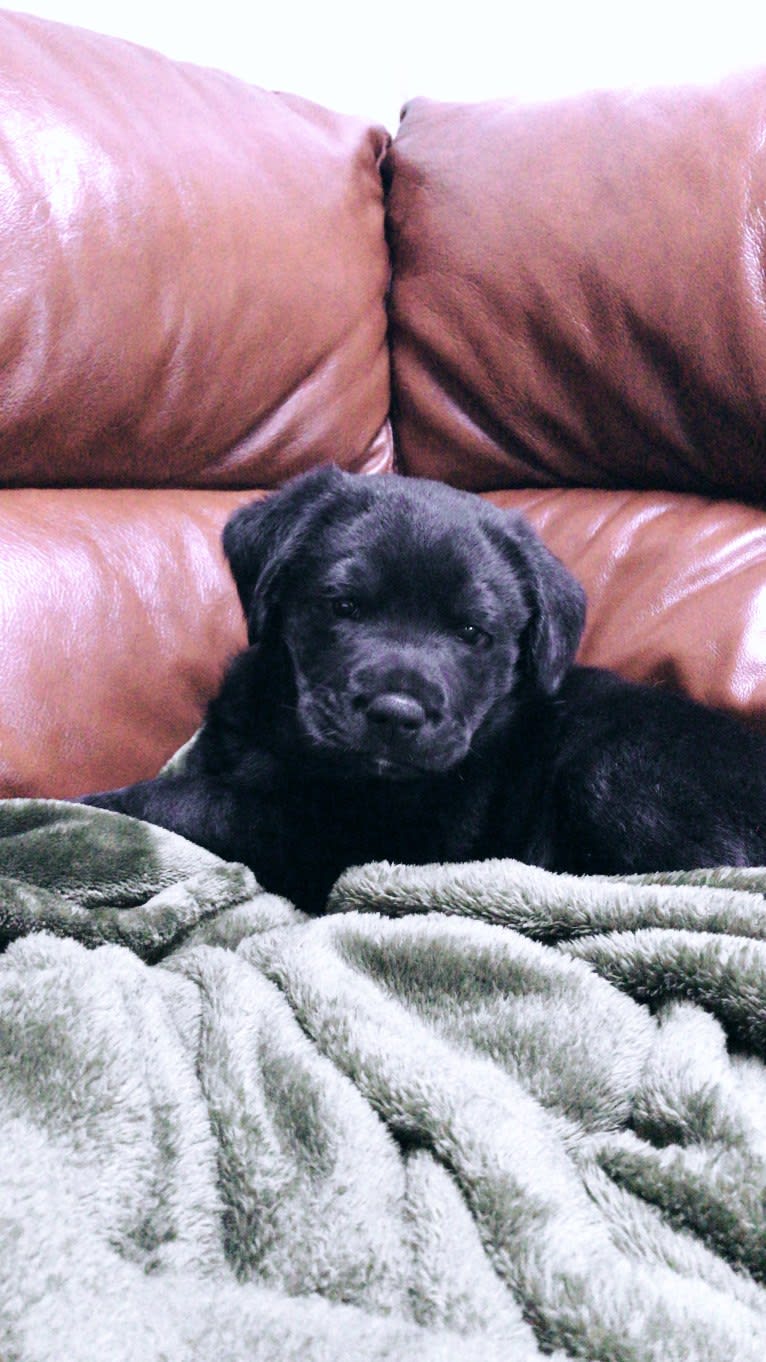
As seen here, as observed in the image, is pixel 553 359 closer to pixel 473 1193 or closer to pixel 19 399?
pixel 19 399

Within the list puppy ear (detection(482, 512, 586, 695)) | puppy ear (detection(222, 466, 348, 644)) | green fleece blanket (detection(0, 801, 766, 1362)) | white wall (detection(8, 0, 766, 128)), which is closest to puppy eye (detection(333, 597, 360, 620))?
puppy ear (detection(222, 466, 348, 644))

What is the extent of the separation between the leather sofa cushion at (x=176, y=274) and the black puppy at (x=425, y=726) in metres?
0.29

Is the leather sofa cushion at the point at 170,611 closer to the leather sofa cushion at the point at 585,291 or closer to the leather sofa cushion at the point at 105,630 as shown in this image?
the leather sofa cushion at the point at 105,630

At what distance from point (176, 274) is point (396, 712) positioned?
2.87ft

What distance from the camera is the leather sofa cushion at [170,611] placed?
1.41m

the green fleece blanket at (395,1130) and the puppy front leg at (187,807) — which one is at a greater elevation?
the green fleece blanket at (395,1130)

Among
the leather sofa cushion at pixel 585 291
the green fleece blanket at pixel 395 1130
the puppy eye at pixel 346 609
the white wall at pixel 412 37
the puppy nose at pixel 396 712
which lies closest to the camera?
the green fleece blanket at pixel 395 1130

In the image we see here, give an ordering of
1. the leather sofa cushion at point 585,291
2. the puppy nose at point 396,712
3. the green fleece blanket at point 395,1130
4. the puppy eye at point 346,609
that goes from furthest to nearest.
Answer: the leather sofa cushion at point 585,291
the puppy eye at point 346,609
the puppy nose at point 396,712
the green fleece blanket at point 395,1130

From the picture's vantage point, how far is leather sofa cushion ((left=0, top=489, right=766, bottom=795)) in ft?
4.64

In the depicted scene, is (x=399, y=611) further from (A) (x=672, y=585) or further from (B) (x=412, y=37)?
(B) (x=412, y=37)

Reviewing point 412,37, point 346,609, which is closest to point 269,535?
point 346,609

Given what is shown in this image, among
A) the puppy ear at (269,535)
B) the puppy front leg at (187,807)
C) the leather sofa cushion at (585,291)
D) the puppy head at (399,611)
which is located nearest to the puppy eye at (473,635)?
the puppy head at (399,611)

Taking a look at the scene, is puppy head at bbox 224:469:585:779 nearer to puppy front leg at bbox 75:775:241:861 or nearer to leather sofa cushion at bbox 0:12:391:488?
puppy front leg at bbox 75:775:241:861

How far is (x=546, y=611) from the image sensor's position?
149 cm
